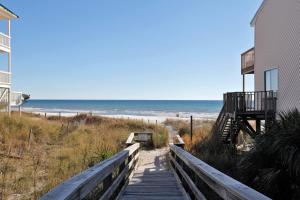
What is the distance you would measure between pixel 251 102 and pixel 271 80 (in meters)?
1.46

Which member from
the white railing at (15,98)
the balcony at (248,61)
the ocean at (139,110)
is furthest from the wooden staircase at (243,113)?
the ocean at (139,110)

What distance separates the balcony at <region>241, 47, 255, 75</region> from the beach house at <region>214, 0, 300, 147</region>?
1.33 m

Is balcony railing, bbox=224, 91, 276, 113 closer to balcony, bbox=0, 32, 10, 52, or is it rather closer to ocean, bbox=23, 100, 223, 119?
balcony, bbox=0, 32, 10, 52

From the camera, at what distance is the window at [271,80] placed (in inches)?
655

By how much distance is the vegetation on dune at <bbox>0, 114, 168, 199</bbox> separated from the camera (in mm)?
7781

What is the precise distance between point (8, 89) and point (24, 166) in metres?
15.6

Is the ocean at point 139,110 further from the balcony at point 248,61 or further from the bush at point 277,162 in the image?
the bush at point 277,162

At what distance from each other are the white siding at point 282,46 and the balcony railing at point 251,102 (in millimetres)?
734

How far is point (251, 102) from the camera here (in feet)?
58.2

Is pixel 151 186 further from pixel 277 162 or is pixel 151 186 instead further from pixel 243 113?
pixel 243 113

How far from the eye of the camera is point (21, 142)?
45.4 ft

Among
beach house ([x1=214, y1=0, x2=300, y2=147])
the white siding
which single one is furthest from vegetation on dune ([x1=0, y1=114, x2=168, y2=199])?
the white siding

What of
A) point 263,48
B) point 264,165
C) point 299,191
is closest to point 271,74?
point 263,48

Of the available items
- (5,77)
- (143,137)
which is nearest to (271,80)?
(143,137)
